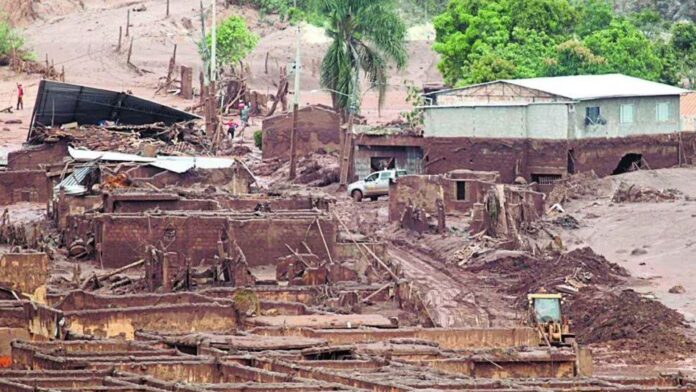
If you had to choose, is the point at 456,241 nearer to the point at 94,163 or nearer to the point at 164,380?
the point at 94,163

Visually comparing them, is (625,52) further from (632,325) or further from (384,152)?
(632,325)

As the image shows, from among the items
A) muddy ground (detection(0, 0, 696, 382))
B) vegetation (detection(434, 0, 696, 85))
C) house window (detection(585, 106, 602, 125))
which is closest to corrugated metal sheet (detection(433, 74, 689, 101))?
house window (detection(585, 106, 602, 125))

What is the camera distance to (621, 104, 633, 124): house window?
62031 millimetres

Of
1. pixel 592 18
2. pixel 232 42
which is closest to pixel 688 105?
pixel 592 18

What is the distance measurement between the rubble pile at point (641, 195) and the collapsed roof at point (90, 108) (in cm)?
1466

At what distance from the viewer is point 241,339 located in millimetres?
31188

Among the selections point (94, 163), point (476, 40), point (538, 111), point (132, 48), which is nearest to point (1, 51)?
point (132, 48)

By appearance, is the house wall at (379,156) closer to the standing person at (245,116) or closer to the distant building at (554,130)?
the distant building at (554,130)

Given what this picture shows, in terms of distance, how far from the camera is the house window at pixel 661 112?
6312 cm

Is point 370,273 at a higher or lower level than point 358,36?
lower

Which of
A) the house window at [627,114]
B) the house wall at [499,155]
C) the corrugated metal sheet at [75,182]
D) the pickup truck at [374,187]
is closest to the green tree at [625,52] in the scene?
the house window at [627,114]

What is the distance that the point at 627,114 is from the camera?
6216 centimetres

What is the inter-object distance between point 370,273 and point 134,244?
4.79 metres

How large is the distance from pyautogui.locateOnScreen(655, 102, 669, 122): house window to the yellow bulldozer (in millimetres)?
29416
